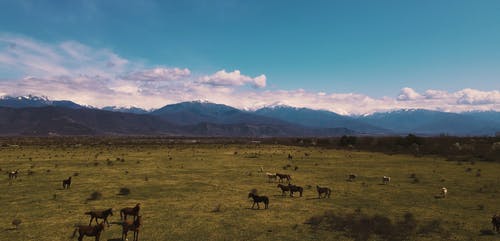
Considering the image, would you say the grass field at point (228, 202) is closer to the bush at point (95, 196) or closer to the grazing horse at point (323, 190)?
the bush at point (95, 196)

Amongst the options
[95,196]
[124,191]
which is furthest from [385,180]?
[95,196]

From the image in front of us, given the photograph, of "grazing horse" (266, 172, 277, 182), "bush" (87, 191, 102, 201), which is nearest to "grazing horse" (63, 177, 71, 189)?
"bush" (87, 191, 102, 201)

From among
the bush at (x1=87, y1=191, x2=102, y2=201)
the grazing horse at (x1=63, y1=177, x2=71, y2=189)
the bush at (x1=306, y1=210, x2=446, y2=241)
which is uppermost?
the grazing horse at (x1=63, y1=177, x2=71, y2=189)

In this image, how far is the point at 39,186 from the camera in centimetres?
3694

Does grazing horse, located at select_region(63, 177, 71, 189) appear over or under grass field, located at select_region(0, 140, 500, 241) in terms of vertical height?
over

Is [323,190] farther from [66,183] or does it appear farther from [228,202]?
[66,183]

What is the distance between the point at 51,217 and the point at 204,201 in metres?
11.1

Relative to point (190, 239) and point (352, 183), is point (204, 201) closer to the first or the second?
point (190, 239)

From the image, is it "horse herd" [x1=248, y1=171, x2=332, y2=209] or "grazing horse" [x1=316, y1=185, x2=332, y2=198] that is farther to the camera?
"grazing horse" [x1=316, y1=185, x2=332, y2=198]

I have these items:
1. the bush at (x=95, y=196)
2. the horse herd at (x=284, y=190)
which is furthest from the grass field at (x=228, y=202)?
the horse herd at (x=284, y=190)

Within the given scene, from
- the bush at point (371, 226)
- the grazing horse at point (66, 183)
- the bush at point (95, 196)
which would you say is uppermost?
the grazing horse at point (66, 183)

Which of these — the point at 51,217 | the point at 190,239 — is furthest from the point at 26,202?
the point at 190,239

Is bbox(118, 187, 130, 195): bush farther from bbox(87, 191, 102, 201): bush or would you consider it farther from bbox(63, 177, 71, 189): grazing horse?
bbox(63, 177, 71, 189): grazing horse

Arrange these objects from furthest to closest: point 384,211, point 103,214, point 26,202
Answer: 1. point 26,202
2. point 384,211
3. point 103,214
